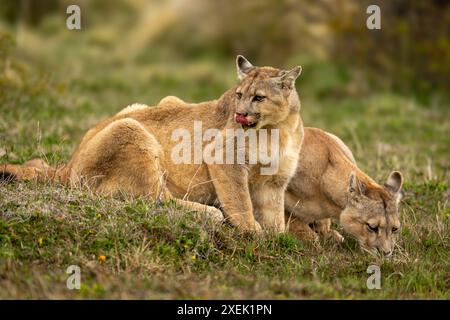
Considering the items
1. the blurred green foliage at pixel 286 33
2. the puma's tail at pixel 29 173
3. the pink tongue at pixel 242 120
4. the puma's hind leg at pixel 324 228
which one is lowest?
the puma's hind leg at pixel 324 228

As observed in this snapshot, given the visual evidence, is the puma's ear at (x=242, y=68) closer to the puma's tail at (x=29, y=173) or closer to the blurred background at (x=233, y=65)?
the puma's tail at (x=29, y=173)

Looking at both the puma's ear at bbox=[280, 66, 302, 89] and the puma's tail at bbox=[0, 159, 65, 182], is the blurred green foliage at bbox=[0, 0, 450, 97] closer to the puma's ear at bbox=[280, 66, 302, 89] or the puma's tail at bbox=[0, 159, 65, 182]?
the puma's ear at bbox=[280, 66, 302, 89]

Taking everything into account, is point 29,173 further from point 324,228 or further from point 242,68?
point 324,228

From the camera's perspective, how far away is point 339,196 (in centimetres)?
968

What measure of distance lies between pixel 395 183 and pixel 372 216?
0.69 meters

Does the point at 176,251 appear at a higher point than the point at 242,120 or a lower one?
lower

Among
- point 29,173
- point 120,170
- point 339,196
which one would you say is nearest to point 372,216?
point 339,196

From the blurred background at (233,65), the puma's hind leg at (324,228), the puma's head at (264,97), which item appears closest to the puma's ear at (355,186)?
the puma's hind leg at (324,228)

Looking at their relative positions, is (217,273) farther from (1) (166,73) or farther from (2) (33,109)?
(1) (166,73)

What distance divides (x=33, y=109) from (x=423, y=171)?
771 cm

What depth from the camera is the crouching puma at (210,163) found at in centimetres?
908

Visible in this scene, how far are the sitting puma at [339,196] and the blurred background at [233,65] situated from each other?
2.29 meters

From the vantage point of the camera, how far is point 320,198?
32.6 feet
